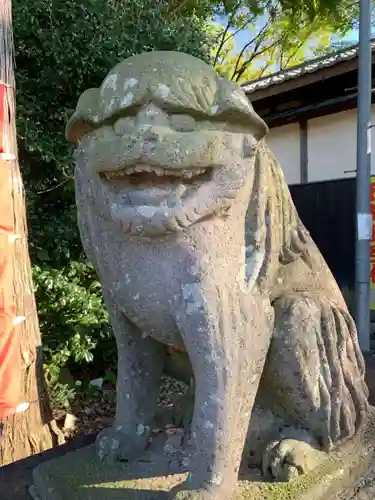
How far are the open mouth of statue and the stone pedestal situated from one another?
73 centimetres

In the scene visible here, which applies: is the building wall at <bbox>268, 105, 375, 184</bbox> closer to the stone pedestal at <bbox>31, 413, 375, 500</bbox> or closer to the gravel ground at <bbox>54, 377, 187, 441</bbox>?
the gravel ground at <bbox>54, 377, 187, 441</bbox>

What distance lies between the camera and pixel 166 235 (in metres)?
1.15

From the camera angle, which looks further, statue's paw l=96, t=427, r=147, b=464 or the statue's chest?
statue's paw l=96, t=427, r=147, b=464

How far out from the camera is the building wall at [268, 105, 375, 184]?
17.4 feet

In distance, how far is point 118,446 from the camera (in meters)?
1.41

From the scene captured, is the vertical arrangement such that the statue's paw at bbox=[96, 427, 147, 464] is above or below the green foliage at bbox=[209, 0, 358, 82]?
below

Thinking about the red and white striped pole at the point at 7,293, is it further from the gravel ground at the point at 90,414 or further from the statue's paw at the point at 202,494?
the statue's paw at the point at 202,494

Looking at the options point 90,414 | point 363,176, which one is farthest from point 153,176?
point 363,176

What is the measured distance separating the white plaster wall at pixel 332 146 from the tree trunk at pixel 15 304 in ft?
12.0

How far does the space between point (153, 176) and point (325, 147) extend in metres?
4.67

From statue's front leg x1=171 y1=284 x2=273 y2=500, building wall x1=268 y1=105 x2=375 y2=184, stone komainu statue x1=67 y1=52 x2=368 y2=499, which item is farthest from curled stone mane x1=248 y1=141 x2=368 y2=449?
building wall x1=268 y1=105 x2=375 y2=184

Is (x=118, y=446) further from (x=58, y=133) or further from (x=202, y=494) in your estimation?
(x=58, y=133)

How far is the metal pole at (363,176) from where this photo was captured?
4102 millimetres

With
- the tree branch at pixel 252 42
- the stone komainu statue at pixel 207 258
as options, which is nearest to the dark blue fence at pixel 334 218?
the stone komainu statue at pixel 207 258
